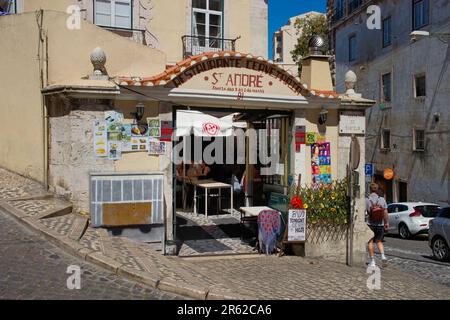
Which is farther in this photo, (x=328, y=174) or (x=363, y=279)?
(x=328, y=174)

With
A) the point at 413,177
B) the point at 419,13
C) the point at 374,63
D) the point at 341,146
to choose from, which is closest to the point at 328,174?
the point at 341,146

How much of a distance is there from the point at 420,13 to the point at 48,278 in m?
23.8

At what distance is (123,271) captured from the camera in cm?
619

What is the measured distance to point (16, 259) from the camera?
6.37m

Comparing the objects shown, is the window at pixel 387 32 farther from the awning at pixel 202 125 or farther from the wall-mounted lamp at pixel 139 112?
the wall-mounted lamp at pixel 139 112

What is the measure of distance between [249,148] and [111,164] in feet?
17.1

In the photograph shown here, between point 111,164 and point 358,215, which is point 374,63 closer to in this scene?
point 358,215

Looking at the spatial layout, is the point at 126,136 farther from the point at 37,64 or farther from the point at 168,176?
the point at 37,64

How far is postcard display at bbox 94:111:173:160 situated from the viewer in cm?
895

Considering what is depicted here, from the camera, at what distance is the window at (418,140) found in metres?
24.0

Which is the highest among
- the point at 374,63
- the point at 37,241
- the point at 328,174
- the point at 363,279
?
the point at 374,63
